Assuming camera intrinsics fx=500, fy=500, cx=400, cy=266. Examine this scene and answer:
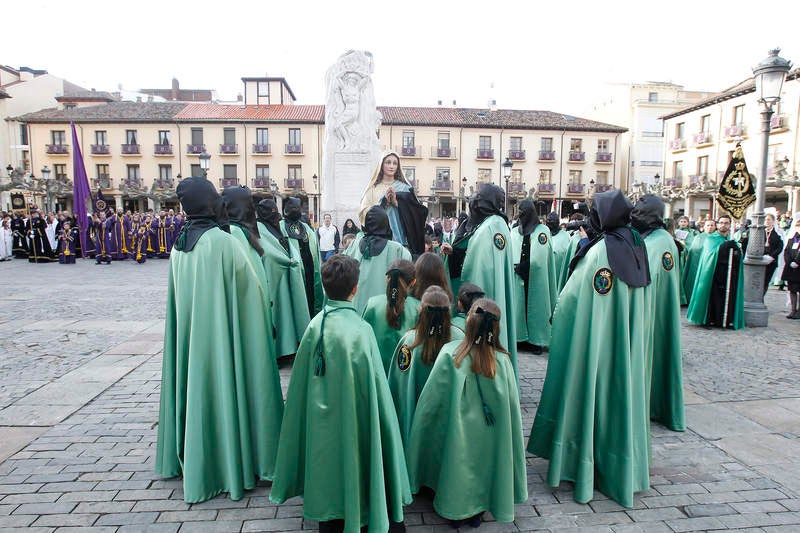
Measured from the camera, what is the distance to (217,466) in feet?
10.8

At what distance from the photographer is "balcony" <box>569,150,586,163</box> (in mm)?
45531

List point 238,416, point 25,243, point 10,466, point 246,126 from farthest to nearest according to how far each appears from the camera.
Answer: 1. point 246,126
2. point 25,243
3. point 10,466
4. point 238,416

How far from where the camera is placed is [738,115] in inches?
1428

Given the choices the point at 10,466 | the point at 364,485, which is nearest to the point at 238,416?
the point at 364,485

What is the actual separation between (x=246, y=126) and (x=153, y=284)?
33.4 metres

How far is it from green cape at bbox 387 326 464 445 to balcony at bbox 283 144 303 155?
4200 cm

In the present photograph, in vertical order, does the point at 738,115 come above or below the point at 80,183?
above

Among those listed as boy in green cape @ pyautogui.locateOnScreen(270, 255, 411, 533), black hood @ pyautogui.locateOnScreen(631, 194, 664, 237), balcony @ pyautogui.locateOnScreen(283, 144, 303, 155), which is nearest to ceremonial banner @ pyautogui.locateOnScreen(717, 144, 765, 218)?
black hood @ pyautogui.locateOnScreen(631, 194, 664, 237)

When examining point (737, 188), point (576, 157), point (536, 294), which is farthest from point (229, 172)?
point (536, 294)

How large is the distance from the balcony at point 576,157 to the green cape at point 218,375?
4653 cm

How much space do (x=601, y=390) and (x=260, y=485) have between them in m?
2.42

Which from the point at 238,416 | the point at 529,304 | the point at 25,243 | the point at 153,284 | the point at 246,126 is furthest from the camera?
the point at 246,126

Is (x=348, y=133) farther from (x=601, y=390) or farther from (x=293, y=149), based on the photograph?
(x=293, y=149)

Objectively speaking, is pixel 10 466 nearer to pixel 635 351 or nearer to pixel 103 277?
pixel 635 351
